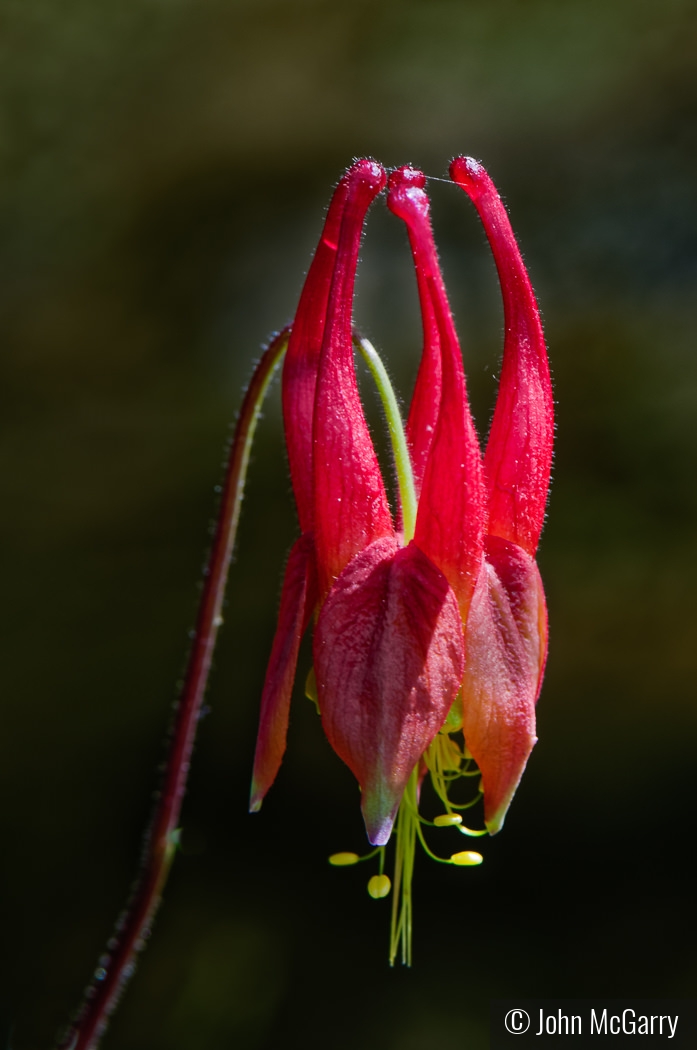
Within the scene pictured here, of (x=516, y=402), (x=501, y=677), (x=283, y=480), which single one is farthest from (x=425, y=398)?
(x=283, y=480)

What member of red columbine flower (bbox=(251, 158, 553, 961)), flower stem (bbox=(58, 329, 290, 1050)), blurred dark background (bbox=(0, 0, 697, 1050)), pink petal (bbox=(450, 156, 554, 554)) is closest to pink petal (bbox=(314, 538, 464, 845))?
red columbine flower (bbox=(251, 158, 553, 961))

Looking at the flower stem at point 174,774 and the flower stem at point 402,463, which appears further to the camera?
the flower stem at point 174,774

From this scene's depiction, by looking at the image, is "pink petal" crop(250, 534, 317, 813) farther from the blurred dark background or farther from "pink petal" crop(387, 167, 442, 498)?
the blurred dark background

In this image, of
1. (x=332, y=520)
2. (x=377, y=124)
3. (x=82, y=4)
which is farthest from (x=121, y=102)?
(x=332, y=520)

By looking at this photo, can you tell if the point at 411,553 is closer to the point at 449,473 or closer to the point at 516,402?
the point at 449,473

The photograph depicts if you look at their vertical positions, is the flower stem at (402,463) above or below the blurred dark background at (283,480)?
below

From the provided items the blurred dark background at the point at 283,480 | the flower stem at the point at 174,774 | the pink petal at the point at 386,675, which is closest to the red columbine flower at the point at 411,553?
the pink petal at the point at 386,675

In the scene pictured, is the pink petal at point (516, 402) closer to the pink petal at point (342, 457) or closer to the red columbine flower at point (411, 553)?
the red columbine flower at point (411, 553)

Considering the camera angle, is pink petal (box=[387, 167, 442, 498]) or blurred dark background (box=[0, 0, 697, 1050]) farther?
blurred dark background (box=[0, 0, 697, 1050])
